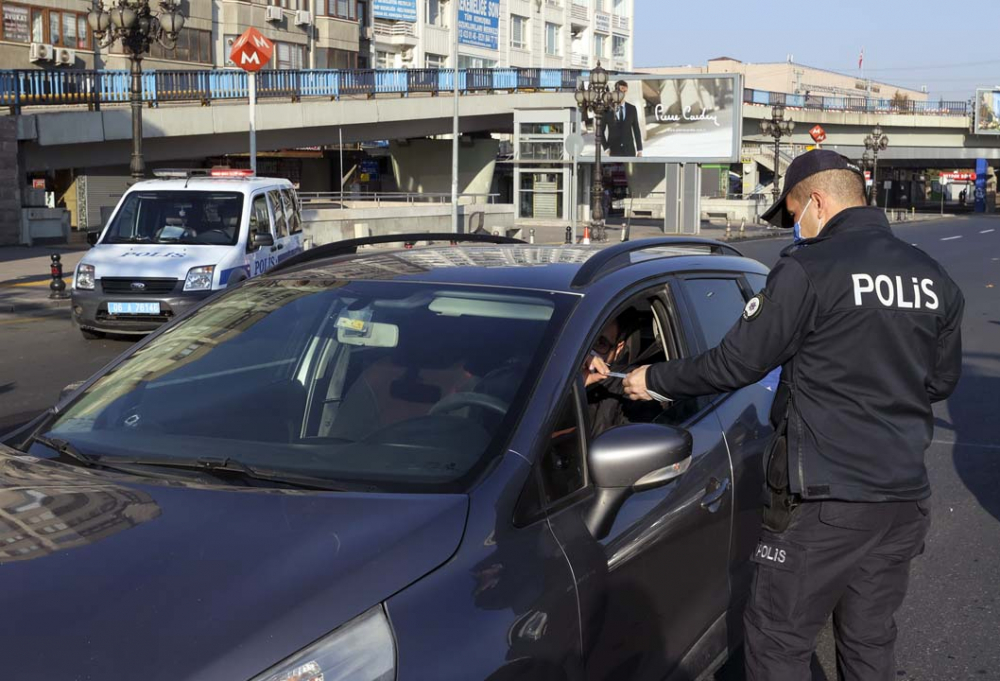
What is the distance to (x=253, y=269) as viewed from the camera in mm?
15094

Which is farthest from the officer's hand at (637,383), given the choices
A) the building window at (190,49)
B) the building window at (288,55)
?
the building window at (288,55)

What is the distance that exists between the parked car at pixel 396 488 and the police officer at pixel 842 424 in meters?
0.30

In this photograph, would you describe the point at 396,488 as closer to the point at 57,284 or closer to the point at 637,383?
the point at 637,383

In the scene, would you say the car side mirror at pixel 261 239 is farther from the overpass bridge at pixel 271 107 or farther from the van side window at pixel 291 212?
the overpass bridge at pixel 271 107

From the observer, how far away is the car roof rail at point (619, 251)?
346 cm

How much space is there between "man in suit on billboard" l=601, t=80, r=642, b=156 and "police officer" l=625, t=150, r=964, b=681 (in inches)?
1816

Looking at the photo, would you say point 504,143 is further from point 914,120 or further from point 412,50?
point 914,120

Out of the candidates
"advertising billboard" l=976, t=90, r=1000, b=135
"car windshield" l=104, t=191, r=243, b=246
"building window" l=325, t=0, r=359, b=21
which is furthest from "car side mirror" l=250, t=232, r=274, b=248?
"advertising billboard" l=976, t=90, r=1000, b=135

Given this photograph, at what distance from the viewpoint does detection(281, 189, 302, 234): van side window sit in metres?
16.6

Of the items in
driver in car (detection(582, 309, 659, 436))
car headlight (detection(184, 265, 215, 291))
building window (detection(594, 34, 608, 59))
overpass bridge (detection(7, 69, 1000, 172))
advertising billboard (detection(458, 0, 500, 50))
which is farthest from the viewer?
building window (detection(594, 34, 608, 59))

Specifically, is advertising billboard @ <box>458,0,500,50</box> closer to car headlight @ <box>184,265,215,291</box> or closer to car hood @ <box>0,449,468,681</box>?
car headlight @ <box>184,265,215,291</box>

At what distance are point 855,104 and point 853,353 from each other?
7308 centimetres

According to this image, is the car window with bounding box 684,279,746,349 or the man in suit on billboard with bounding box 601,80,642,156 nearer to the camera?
the car window with bounding box 684,279,746,349

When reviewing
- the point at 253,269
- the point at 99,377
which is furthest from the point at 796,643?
the point at 253,269
